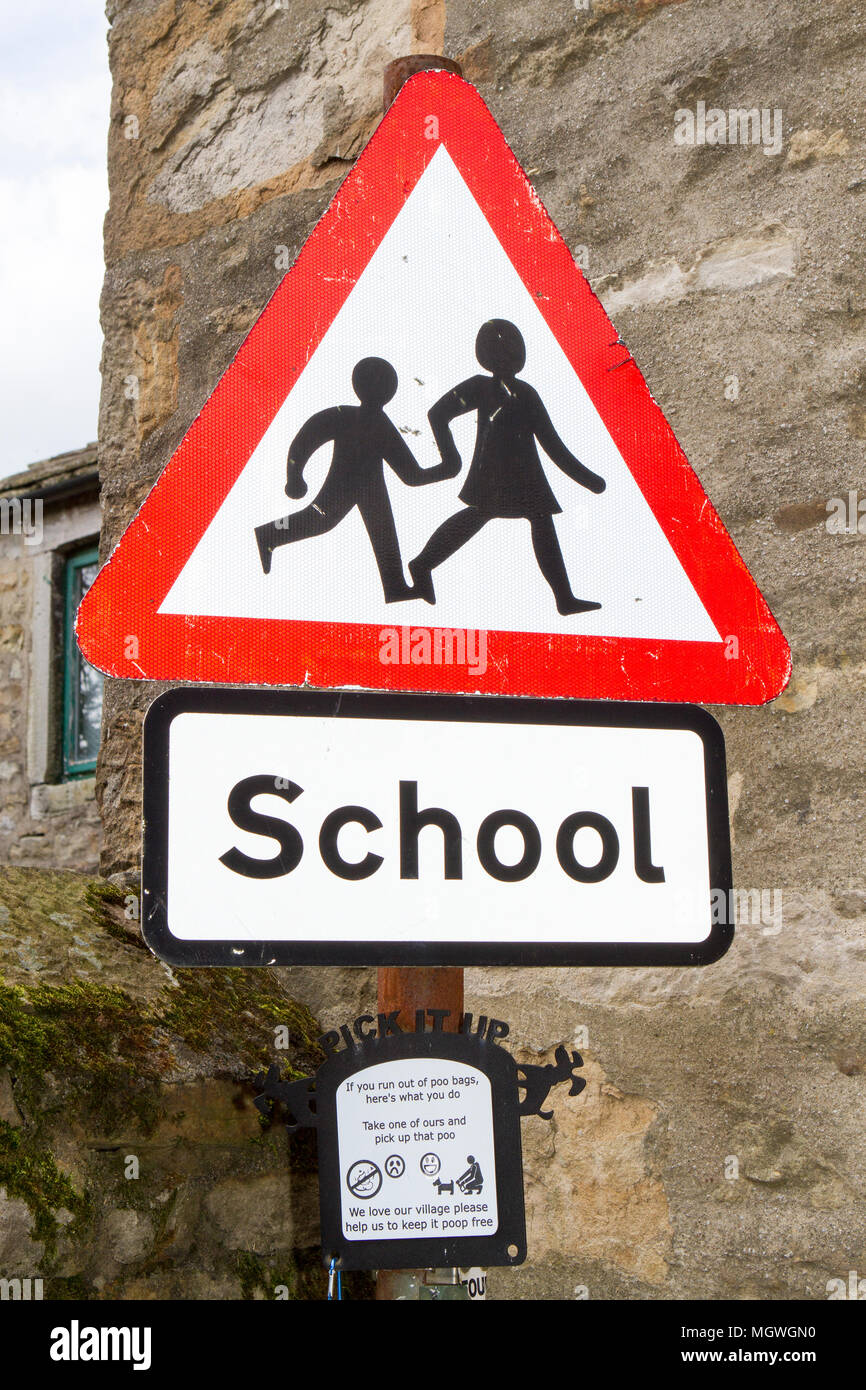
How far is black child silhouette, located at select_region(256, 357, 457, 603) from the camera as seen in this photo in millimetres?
1109

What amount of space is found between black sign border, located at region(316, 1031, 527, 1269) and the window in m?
6.07

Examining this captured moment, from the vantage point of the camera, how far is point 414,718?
108cm

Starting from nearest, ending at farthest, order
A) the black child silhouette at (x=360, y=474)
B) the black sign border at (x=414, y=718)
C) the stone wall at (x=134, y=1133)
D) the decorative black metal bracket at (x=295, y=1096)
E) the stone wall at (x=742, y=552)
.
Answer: the black sign border at (x=414, y=718)
the black child silhouette at (x=360, y=474)
the decorative black metal bracket at (x=295, y=1096)
the stone wall at (x=134, y=1133)
the stone wall at (x=742, y=552)

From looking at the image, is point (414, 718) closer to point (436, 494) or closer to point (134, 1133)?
point (436, 494)

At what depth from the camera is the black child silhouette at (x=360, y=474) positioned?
1109mm

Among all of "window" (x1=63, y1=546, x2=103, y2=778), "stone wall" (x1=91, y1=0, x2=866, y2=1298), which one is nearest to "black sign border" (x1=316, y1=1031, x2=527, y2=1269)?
"stone wall" (x1=91, y1=0, x2=866, y2=1298)

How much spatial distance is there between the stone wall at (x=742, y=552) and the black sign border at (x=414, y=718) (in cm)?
62

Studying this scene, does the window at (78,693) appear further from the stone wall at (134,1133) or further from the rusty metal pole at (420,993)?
the rusty metal pole at (420,993)

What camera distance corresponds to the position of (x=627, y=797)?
1113mm

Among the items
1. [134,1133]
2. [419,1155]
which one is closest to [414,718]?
[419,1155]

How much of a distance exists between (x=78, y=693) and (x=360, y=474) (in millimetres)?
6499

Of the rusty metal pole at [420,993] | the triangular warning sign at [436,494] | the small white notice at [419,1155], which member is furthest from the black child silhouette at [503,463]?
the small white notice at [419,1155]

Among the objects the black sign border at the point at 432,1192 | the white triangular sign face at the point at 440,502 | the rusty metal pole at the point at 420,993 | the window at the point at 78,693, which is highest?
the window at the point at 78,693
